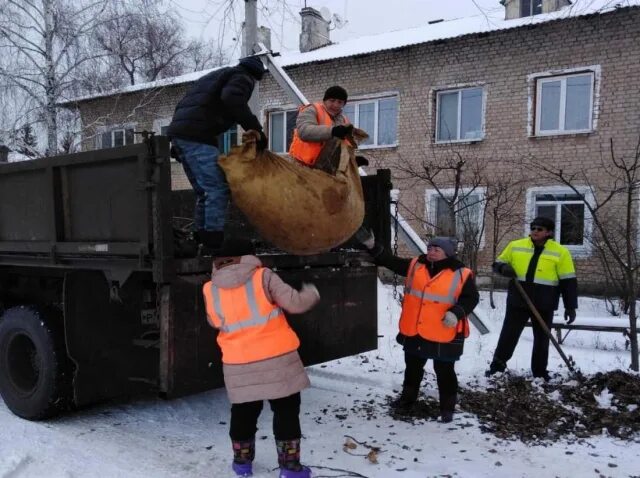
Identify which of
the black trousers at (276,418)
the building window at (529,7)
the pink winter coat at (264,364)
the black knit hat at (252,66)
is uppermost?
the building window at (529,7)

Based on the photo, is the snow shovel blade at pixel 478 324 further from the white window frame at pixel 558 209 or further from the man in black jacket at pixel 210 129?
the white window frame at pixel 558 209

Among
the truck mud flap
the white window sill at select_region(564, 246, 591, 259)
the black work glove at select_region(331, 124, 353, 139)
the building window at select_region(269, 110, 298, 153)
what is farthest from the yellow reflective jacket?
the building window at select_region(269, 110, 298, 153)

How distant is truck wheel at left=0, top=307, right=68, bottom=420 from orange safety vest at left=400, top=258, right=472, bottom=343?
2.37 meters

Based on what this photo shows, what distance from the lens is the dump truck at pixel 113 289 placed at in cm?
306

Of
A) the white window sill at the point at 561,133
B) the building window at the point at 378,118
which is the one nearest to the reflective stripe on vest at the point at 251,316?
the white window sill at the point at 561,133

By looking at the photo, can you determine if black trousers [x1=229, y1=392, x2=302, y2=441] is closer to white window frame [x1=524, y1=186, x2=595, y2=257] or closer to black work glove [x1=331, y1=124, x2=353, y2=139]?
black work glove [x1=331, y1=124, x2=353, y2=139]

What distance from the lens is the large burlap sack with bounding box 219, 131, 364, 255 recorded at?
3.33m

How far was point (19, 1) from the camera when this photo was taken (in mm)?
11125

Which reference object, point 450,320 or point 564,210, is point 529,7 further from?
point 450,320

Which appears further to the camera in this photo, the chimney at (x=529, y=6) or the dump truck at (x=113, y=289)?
the chimney at (x=529, y=6)

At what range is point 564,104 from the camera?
35.9 feet

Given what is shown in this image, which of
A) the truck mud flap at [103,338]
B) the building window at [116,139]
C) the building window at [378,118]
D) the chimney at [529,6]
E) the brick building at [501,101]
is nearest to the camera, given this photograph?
the truck mud flap at [103,338]

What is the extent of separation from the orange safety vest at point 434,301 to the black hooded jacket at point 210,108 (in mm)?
1571

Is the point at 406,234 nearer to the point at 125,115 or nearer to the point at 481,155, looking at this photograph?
the point at 481,155
